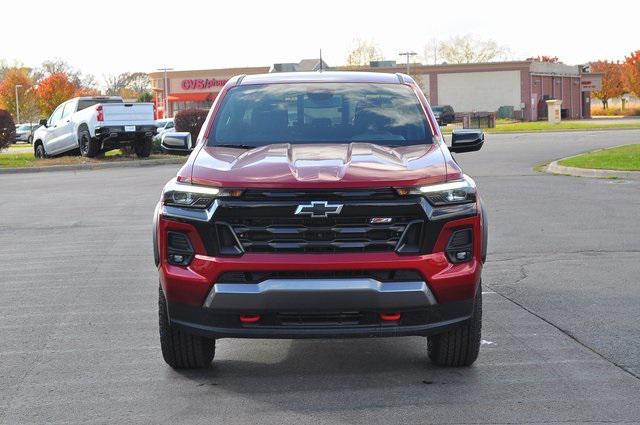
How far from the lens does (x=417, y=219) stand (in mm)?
5652

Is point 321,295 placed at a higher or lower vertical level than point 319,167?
lower

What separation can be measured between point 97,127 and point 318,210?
972 inches

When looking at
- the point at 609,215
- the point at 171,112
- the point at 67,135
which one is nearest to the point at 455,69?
the point at 171,112

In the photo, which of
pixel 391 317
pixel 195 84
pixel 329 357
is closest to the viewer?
pixel 391 317

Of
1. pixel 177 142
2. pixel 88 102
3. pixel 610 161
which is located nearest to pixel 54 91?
pixel 88 102

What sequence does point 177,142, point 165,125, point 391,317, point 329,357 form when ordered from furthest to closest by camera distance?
point 165,125 → point 177,142 → point 329,357 → point 391,317

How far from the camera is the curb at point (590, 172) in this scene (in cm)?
2103

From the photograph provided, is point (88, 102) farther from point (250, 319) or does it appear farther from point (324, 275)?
point (324, 275)

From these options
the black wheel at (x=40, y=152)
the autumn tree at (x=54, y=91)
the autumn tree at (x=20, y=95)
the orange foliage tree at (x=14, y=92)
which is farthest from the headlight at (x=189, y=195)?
the orange foliage tree at (x=14, y=92)

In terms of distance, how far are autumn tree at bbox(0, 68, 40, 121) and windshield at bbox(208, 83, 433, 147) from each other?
95005mm

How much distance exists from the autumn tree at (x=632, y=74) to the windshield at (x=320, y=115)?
353ft

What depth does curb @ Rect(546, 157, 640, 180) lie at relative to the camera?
21.0 m

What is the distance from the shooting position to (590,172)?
22.2 metres

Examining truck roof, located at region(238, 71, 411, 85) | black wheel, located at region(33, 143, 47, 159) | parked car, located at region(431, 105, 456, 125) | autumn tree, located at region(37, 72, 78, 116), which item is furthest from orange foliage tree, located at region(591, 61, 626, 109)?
truck roof, located at region(238, 71, 411, 85)
